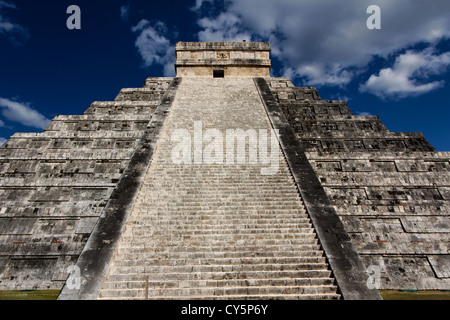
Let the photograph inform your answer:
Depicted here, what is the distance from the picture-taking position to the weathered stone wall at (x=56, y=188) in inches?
233

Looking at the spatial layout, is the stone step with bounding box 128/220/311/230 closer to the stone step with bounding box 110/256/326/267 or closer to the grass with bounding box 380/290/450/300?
the stone step with bounding box 110/256/326/267

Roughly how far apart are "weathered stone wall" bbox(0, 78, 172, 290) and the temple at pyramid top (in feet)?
22.7

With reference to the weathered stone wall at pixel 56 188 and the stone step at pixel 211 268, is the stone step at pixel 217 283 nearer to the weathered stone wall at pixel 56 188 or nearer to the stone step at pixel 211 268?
the stone step at pixel 211 268

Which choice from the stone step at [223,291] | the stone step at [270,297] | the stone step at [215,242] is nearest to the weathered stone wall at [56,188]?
the stone step at [215,242]

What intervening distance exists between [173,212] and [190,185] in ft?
3.55

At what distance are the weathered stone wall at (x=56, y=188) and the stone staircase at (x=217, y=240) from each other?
1.49 metres

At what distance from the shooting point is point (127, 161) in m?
8.08

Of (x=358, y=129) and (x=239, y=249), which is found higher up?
(x=358, y=129)

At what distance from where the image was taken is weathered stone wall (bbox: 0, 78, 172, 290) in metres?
5.93

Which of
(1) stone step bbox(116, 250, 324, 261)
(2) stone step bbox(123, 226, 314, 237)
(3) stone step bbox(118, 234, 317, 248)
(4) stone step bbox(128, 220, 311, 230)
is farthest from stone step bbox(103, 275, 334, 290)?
(4) stone step bbox(128, 220, 311, 230)

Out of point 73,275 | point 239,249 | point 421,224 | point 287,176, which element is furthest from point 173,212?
point 421,224

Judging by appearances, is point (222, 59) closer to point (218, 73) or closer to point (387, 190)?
point (218, 73)

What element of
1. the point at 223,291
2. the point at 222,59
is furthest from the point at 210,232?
the point at 222,59

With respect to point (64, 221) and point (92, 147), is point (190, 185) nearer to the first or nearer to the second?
point (64, 221)
